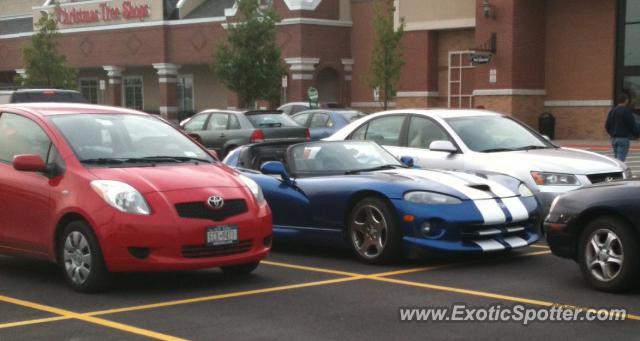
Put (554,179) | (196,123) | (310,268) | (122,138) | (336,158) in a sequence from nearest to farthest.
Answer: (122,138) → (310,268) → (336,158) → (554,179) → (196,123)

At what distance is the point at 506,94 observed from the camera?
36.3 metres

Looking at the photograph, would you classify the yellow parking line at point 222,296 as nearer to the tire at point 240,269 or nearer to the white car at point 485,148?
the tire at point 240,269

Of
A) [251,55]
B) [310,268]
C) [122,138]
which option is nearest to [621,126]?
[310,268]

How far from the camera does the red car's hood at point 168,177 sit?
25.4 ft

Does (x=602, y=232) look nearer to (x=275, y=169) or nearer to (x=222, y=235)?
(x=222, y=235)

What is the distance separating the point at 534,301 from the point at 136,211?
3.22m

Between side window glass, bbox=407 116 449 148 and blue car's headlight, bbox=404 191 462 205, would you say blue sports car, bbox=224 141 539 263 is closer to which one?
blue car's headlight, bbox=404 191 462 205

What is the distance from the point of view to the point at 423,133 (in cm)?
1248

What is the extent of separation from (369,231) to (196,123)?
13398 millimetres

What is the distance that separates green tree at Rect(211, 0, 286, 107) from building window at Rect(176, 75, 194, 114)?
1775 cm

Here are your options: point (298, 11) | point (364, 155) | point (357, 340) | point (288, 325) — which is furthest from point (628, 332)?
point (298, 11)

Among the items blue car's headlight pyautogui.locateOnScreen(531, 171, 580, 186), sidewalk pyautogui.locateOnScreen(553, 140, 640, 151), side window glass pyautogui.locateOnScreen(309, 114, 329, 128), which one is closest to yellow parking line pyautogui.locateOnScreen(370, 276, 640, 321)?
blue car's headlight pyautogui.locateOnScreen(531, 171, 580, 186)

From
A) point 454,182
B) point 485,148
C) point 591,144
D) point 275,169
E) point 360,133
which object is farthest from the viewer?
point 591,144

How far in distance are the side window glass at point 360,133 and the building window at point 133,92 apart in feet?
149
